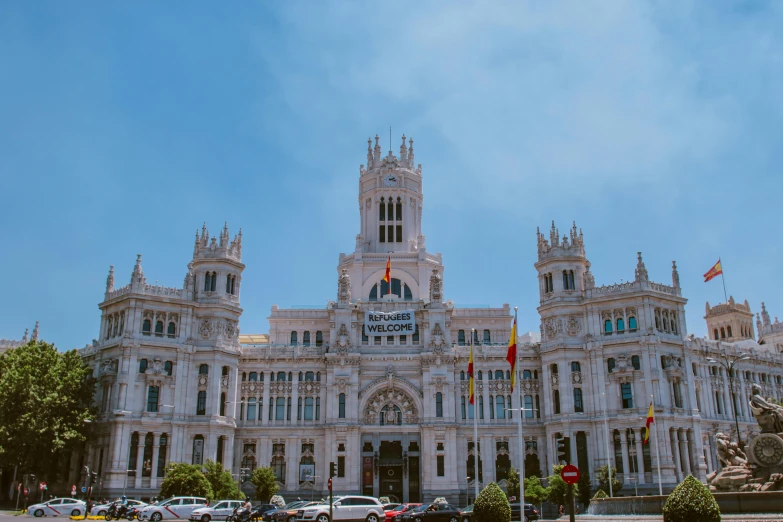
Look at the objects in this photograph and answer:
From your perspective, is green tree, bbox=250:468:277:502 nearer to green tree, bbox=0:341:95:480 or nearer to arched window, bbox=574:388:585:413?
green tree, bbox=0:341:95:480

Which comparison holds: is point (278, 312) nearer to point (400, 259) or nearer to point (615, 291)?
point (400, 259)

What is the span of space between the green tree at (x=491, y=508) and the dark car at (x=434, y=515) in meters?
14.7

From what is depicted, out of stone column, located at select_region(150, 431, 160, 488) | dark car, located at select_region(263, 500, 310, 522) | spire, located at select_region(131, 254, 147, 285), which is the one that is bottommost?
dark car, located at select_region(263, 500, 310, 522)

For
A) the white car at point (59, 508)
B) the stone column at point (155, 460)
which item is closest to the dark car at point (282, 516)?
the white car at point (59, 508)

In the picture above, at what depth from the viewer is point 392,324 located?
8644 centimetres

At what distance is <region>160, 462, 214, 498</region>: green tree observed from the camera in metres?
67.1

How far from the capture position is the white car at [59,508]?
194 ft

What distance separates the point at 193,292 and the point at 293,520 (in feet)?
127

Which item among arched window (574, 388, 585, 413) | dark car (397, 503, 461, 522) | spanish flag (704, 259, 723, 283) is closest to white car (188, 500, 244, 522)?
dark car (397, 503, 461, 522)

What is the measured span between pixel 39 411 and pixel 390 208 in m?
50.9

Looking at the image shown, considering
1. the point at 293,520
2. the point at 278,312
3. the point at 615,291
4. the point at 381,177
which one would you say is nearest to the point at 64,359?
the point at 278,312

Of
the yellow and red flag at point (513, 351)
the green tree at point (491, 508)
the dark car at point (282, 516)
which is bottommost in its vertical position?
the dark car at point (282, 516)

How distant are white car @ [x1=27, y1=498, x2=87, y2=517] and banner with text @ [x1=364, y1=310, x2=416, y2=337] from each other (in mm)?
35910

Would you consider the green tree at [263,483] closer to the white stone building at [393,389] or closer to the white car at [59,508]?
the white stone building at [393,389]
